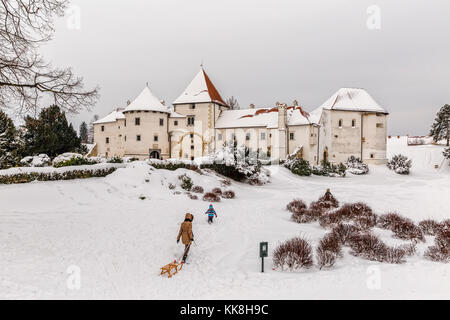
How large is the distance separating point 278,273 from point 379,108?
139 feet

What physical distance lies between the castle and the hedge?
19729 mm

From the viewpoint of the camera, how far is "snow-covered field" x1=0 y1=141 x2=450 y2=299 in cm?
549

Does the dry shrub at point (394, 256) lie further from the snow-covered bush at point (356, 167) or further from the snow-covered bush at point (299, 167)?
the snow-covered bush at point (356, 167)

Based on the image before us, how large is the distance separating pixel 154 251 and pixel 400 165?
3643cm

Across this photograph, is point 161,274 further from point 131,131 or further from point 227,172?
point 131,131

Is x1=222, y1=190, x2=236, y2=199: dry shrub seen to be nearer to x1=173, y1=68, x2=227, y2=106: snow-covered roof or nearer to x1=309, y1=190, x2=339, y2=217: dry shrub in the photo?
x1=309, y1=190, x2=339, y2=217: dry shrub

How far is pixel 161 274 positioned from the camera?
6.62 m

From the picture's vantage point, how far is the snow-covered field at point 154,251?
216 inches

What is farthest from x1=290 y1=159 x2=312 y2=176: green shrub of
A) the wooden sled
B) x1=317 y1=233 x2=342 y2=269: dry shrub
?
the wooden sled

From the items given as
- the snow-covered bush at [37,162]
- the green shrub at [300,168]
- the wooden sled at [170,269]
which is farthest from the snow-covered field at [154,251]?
the green shrub at [300,168]

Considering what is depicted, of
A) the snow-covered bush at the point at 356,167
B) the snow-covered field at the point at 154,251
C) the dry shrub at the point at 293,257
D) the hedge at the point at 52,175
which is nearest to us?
the snow-covered field at the point at 154,251
